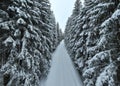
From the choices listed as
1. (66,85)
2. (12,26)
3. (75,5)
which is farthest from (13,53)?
(75,5)

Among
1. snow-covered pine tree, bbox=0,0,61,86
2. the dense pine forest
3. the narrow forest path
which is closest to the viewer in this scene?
the dense pine forest

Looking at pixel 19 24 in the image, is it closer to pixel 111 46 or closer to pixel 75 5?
pixel 111 46

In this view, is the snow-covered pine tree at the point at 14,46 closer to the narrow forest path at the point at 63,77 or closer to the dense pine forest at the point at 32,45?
the dense pine forest at the point at 32,45

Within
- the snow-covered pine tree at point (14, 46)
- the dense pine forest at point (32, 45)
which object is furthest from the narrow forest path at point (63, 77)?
the snow-covered pine tree at point (14, 46)

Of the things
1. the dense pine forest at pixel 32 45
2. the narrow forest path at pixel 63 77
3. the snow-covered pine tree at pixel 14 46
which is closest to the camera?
the dense pine forest at pixel 32 45

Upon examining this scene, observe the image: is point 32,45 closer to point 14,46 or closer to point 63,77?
point 14,46

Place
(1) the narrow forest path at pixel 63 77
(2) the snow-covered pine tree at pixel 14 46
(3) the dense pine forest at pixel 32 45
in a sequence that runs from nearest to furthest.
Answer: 1. (3) the dense pine forest at pixel 32 45
2. (2) the snow-covered pine tree at pixel 14 46
3. (1) the narrow forest path at pixel 63 77

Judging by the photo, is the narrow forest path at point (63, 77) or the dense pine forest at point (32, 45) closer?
the dense pine forest at point (32, 45)

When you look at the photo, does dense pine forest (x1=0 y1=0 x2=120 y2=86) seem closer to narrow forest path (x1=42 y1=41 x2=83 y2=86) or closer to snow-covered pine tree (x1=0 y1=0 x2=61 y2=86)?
snow-covered pine tree (x1=0 y1=0 x2=61 y2=86)

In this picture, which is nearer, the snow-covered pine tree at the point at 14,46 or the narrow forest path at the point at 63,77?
the snow-covered pine tree at the point at 14,46

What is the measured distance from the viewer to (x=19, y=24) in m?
15.7

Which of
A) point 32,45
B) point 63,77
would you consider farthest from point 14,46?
point 63,77

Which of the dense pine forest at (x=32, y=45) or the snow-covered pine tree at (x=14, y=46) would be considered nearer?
the dense pine forest at (x=32, y=45)

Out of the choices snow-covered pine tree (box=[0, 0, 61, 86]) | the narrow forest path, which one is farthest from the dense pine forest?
the narrow forest path
